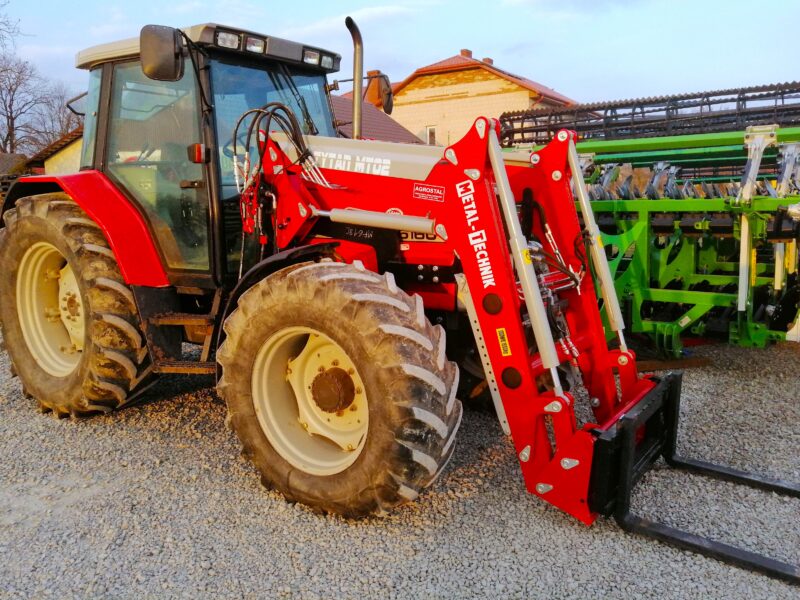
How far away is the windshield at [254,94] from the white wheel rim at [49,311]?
1.56m

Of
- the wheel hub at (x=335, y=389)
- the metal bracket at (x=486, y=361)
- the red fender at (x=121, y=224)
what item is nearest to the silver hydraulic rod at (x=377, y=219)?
the metal bracket at (x=486, y=361)

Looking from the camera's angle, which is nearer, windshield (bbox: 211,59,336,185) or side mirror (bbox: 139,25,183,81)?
side mirror (bbox: 139,25,183,81)

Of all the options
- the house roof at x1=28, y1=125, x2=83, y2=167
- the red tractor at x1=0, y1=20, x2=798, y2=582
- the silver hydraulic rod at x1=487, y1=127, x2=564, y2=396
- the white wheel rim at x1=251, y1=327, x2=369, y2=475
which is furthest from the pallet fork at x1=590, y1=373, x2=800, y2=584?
the house roof at x1=28, y1=125, x2=83, y2=167

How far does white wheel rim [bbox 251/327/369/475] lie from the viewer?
3.10 metres

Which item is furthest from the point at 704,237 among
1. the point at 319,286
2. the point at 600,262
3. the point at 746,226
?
the point at 319,286

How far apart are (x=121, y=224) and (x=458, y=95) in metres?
25.4

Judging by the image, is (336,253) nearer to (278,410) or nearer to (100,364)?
(278,410)

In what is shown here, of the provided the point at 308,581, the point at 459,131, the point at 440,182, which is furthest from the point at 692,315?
the point at 459,131

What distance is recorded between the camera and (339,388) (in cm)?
308

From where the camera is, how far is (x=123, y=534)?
2.98m

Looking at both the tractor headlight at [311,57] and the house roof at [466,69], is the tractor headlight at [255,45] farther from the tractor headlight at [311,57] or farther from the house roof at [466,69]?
the house roof at [466,69]

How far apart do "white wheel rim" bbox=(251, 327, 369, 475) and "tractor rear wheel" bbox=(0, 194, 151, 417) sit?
3.92 feet

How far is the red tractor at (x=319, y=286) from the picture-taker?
2807 mm

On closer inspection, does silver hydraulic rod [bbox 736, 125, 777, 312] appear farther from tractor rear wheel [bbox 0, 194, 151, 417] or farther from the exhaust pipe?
tractor rear wheel [bbox 0, 194, 151, 417]
